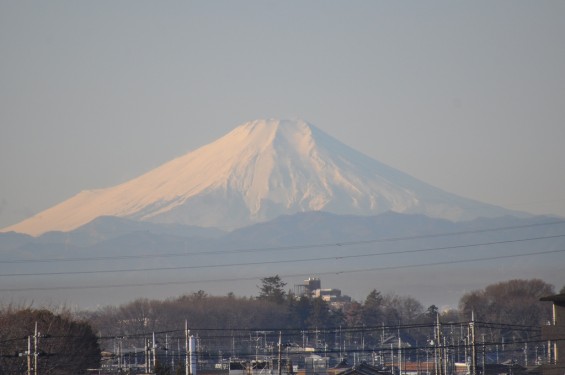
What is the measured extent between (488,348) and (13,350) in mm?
50809

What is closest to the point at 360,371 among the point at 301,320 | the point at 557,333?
the point at 557,333

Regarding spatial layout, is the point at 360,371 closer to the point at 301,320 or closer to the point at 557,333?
the point at 557,333

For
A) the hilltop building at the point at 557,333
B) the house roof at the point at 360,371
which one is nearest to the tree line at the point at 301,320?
the house roof at the point at 360,371

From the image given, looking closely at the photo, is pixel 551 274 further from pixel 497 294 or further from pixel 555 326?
pixel 555 326

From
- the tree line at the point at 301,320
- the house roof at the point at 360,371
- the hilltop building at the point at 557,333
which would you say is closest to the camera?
the hilltop building at the point at 557,333

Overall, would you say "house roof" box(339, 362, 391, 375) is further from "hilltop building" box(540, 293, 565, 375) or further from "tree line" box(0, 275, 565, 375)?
"tree line" box(0, 275, 565, 375)

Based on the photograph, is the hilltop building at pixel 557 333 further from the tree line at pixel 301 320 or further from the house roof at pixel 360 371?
the tree line at pixel 301 320

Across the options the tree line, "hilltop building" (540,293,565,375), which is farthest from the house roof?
the tree line

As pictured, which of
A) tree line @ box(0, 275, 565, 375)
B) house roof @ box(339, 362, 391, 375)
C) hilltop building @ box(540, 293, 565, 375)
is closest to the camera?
hilltop building @ box(540, 293, 565, 375)

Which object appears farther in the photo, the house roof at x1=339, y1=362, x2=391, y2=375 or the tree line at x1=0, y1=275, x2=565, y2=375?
the tree line at x1=0, y1=275, x2=565, y2=375

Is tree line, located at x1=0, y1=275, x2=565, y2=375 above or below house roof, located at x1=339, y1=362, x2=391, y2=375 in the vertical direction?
above

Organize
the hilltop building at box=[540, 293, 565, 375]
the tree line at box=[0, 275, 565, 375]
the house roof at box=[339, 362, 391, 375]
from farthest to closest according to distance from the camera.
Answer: the tree line at box=[0, 275, 565, 375]
the house roof at box=[339, 362, 391, 375]
the hilltop building at box=[540, 293, 565, 375]

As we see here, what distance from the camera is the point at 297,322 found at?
112812mm

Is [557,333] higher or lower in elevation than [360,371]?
higher
